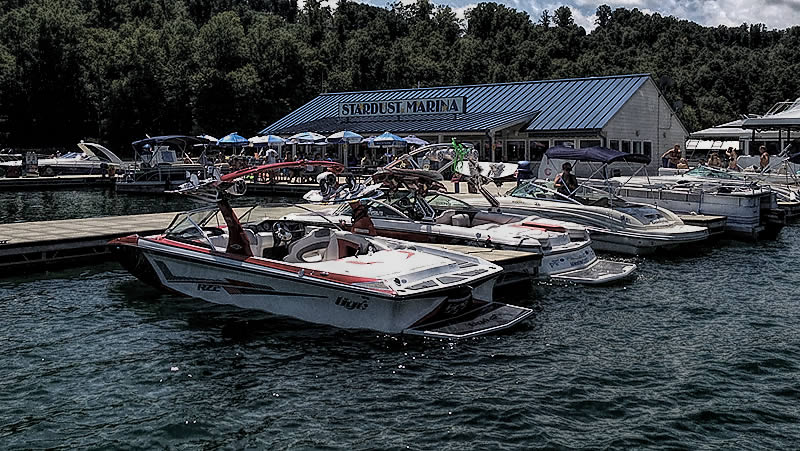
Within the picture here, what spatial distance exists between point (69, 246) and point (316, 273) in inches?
330

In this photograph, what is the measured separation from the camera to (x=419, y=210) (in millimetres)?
17328

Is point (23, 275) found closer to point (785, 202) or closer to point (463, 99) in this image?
point (785, 202)

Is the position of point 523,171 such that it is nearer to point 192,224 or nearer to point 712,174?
point 712,174

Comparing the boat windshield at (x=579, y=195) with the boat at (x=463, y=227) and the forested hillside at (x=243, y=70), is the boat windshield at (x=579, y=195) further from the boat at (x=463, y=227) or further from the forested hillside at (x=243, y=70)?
the forested hillside at (x=243, y=70)

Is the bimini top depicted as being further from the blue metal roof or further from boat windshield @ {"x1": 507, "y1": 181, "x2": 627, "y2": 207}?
the blue metal roof

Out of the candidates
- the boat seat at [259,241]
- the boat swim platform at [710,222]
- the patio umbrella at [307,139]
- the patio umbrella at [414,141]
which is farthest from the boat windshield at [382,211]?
the patio umbrella at [307,139]

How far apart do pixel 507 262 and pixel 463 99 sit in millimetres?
31436

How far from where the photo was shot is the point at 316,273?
12.0 m

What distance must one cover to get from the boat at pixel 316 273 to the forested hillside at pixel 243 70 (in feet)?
185

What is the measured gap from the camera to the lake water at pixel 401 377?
27.7 feet

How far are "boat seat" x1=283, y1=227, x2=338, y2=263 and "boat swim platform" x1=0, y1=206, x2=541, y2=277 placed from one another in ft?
8.11

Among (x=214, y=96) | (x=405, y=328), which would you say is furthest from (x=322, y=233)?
(x=214, y=96)

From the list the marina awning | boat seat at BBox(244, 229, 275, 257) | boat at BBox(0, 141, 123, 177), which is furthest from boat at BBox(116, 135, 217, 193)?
boat seat at BBox(244, 229, 275, 257)

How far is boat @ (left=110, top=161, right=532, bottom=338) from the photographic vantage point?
37.9ft
